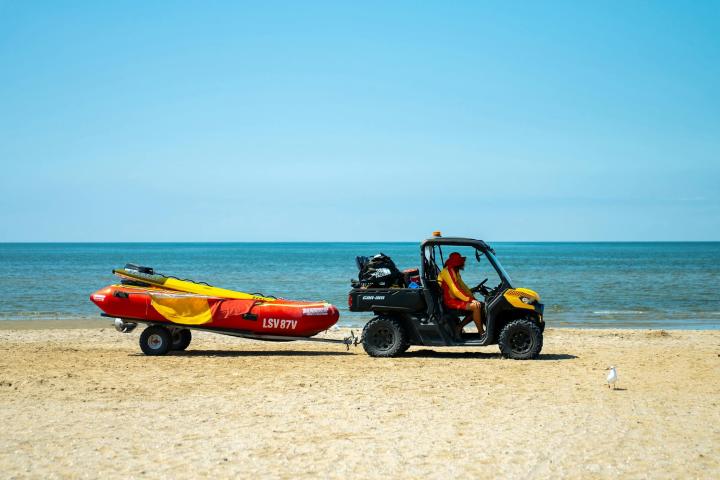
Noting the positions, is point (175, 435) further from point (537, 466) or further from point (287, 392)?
point (537, 466)

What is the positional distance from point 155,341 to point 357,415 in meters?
6.59

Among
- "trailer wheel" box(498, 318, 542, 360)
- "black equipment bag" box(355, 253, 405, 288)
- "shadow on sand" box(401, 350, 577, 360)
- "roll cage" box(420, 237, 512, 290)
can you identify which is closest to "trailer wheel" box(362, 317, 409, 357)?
"shadow on sand" box(401, 350, 577, 360)

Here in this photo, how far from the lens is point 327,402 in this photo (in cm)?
970

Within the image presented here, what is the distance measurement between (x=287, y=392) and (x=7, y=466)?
13.7 feet

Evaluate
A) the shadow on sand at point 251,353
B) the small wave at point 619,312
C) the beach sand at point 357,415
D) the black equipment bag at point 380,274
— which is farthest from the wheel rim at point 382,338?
the small wave at point 619,312

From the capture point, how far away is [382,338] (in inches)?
547

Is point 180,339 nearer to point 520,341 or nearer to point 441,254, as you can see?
point 441,254

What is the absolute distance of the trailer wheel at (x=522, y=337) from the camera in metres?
13.3

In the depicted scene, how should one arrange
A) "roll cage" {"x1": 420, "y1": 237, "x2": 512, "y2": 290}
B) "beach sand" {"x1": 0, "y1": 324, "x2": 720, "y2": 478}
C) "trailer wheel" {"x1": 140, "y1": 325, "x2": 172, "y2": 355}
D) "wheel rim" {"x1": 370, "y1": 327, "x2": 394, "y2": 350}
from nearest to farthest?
1. "beach sand" {"x1": 0, "y1": 324, "x2": 720, "y2": 478}
2. "roll cage" {"x1": 420, "y1": 237, "x2": 512, "y2": 290}
3. "wheel rim" {"x1": 370, "y1": 327, "x2": 394, "y2": 350}
4. "trailer wheel" {"x1": 140, "y1": 325, "x2": 172, "y2": 355}

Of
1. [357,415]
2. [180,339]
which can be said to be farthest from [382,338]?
[357,415]

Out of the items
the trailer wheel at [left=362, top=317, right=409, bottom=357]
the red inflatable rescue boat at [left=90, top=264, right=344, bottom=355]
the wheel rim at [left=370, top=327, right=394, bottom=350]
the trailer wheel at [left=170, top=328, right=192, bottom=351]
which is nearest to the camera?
the trailer wheel at [left=362, top=317, right=409, bottom=357]

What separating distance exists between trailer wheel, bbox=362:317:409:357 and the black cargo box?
10.9 inches

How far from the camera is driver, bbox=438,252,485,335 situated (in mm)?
13383

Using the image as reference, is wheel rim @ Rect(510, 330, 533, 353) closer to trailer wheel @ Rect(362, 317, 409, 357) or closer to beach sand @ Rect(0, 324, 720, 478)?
beach sand @ Rect(0, 324, 720, 478)
